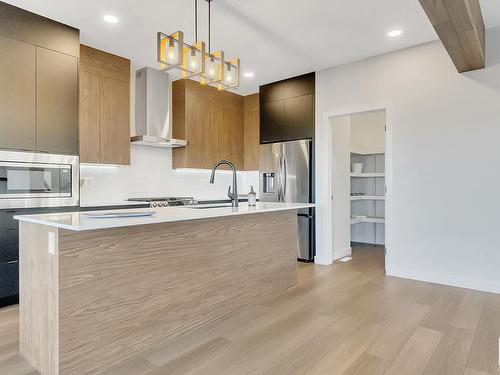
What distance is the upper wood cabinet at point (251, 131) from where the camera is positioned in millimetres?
5660

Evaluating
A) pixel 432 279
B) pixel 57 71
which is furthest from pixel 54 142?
pixel 432 279

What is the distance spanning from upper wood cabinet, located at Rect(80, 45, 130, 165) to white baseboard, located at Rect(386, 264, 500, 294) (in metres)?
3.62

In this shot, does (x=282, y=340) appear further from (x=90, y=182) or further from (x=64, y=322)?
(x=90, y=182)

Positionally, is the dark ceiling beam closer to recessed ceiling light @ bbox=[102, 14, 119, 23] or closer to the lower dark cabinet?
recessed ceiling light @ bbox=[102, 14, 119, 23]

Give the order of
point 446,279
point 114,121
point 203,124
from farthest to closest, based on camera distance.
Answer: point 203,124
point 114,121
point 446,279

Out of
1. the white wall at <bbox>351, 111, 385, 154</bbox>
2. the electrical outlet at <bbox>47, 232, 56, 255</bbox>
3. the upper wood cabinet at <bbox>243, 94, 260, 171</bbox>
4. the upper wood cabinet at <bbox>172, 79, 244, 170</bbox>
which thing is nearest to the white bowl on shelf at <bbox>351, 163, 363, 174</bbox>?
the white wall at <bbox>351, 111, 385, 154</bbox>

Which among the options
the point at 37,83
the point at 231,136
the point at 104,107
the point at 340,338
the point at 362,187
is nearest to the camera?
the point at 340,338

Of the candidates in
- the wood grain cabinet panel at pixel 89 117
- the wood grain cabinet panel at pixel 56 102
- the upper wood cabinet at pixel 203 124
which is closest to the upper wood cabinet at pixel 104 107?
the wood grain cabinet panel at pixel 89 117

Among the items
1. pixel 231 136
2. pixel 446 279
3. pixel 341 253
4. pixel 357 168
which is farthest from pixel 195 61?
pixel 357 168

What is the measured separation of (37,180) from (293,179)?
3184 mm

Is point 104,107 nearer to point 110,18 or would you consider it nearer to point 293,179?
point 110,18

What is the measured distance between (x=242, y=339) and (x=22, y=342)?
142 cm

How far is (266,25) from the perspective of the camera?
3250 mm

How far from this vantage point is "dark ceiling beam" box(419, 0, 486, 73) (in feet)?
7.08
